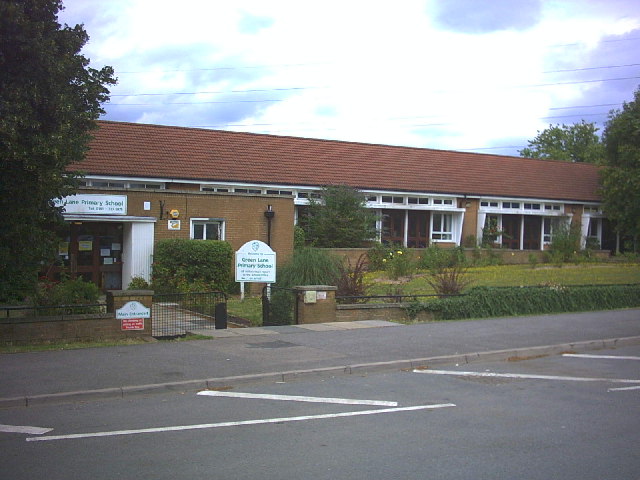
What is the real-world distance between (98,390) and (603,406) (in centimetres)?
654

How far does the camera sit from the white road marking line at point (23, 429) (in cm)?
743

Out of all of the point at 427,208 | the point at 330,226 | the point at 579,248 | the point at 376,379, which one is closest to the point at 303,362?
the point at 376,379

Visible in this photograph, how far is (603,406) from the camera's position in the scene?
8.67 m

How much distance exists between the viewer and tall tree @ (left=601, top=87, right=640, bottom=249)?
38594 millimetres

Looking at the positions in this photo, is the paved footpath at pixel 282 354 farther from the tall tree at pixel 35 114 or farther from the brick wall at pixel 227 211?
the brick wall at pixel 227 211

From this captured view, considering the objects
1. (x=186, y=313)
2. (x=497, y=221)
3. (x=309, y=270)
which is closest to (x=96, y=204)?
(x=309, y=270)

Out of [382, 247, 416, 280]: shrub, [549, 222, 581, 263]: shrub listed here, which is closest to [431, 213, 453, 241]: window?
[549, 222, 581, 263]: shrub

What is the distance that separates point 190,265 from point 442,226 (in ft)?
65.1

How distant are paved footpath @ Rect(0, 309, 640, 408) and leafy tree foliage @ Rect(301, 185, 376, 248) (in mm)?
13770

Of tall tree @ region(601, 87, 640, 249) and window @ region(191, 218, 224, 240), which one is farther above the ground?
tall tree @ region(601, 87, 640, 249)

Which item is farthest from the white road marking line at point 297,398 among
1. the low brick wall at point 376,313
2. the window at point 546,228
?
the window at point 546,228

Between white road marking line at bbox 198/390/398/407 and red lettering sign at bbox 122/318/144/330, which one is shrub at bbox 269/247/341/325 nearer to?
red lettering sign at bbox 122/318/144/330

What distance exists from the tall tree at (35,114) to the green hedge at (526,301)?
9.30 meters

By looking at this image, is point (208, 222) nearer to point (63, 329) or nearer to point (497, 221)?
point (63, 329)
